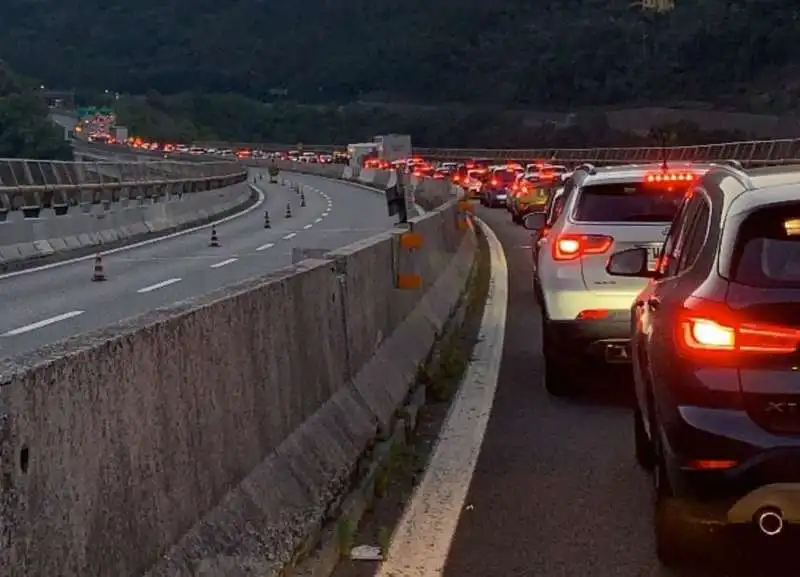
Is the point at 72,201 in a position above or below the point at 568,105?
above

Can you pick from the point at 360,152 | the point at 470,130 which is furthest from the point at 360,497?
the point at 470,130

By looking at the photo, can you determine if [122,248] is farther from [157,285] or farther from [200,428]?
[200,428]

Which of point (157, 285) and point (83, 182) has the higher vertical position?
point (157, 285)

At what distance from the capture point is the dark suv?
5867mm

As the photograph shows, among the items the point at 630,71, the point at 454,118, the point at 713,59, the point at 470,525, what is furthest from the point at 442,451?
the point at 454,118

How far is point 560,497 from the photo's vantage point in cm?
814

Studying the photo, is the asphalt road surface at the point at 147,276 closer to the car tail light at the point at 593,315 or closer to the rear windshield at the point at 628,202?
the rear windshield at the point at 628,202

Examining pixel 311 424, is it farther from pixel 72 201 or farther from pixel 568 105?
pixel 568 105

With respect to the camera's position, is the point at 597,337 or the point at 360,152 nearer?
the point at 597,337

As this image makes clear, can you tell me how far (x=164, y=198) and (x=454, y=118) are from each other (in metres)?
125

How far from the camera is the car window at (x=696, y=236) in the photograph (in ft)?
22.7

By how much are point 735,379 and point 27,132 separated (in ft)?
340

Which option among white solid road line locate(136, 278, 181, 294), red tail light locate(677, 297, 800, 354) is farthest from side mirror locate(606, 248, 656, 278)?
white solid road line locate(136, 278, 181, 294)

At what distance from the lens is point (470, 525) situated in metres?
7.48
